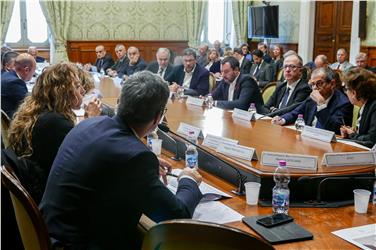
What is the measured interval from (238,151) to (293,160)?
0.30m

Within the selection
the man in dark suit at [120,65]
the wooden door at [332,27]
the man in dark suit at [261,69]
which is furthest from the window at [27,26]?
the wooden door at [332,27]

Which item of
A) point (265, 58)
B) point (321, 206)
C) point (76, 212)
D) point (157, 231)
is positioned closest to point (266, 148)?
point (321, 206)

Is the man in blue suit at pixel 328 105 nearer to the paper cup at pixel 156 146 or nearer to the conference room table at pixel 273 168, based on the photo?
the conference room table at pixel 273 168

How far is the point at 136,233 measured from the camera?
5.35 feet

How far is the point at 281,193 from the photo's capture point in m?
1.92

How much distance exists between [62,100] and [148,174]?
39.9 inches

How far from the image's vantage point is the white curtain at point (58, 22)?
392 inches

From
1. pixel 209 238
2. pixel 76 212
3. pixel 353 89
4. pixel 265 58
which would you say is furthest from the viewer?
pixel 265 58

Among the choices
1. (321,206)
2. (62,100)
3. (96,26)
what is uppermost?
(96,26)

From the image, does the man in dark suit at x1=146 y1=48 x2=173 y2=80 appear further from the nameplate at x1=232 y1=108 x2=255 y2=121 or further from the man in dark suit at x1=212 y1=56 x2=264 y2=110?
the nameplate at x1=232 y1=108 x2=255 y2=121

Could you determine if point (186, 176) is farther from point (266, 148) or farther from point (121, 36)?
point (121, 36)

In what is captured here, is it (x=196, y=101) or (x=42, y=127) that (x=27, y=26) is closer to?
(x=196, y=101)

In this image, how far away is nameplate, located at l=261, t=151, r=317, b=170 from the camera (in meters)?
2.11

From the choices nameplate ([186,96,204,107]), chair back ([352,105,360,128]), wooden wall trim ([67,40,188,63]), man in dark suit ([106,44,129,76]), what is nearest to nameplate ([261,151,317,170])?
chair back ([352,105,360,128])
